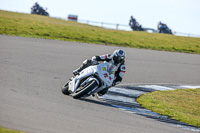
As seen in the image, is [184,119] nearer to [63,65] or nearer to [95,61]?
[95,61]

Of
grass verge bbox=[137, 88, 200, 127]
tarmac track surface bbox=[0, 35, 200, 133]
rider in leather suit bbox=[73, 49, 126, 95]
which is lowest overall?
grass verge bbox=[137, 88, 200, 127]

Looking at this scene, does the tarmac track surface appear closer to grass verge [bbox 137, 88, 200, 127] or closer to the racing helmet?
the racing helmet

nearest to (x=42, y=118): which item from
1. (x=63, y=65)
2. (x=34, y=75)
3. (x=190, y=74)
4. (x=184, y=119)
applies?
(x=184, y=119)

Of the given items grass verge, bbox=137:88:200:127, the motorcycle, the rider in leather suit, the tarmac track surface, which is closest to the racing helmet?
the rider in leather suit

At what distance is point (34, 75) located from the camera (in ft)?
37.0

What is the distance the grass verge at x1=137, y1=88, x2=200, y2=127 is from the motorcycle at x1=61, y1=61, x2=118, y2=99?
1.52 meters

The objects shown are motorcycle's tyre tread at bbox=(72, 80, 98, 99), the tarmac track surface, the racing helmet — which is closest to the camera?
the tarmac track surface

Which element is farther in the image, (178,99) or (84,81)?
(178,99)

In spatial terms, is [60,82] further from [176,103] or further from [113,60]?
[176,103]

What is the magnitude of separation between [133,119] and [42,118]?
2316mm

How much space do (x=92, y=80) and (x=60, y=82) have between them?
2837mm

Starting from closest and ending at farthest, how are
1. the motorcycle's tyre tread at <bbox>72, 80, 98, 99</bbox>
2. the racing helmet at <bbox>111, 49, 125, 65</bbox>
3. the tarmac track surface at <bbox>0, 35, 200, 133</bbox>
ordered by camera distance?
the tarmac track surface at <bbox>0, 35, 200, 133</bbox> → the motorcycle's tyre tread at <bbox>72, 80, 98, 99</bbox> → the racing helmet at <bbox>111, 49, 125, 65</bbox>

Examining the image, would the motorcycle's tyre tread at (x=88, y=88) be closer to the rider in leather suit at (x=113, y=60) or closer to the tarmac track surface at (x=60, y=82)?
the tarmac track surface at (x=60, y=82)

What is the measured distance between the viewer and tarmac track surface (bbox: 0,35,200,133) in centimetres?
598
